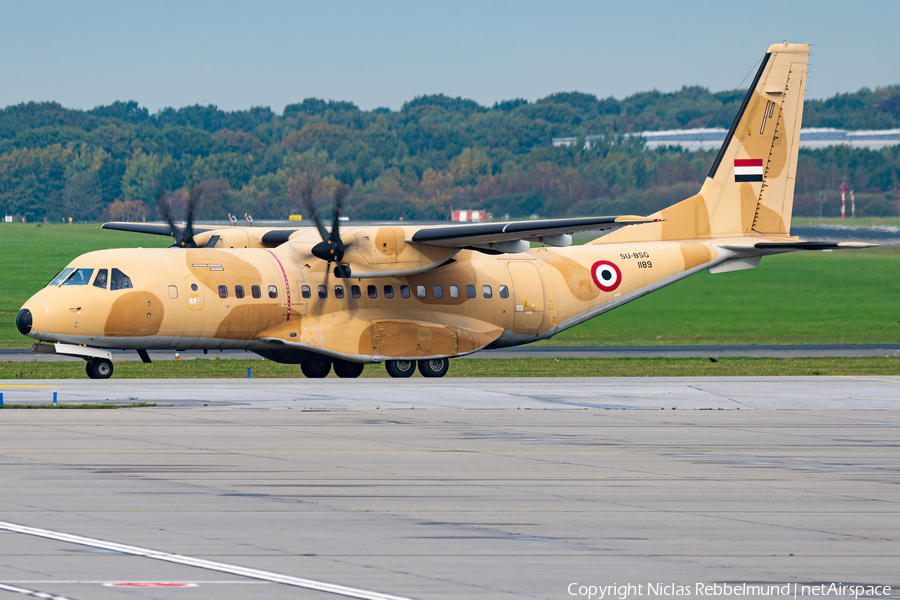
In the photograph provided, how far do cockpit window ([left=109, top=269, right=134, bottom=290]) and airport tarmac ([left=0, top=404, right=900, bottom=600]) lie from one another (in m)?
8.35

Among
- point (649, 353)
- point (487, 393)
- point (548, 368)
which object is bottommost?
point (649, 353)

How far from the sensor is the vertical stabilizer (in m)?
33.3

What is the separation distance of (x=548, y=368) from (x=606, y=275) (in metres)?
3.31

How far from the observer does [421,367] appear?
30359mm

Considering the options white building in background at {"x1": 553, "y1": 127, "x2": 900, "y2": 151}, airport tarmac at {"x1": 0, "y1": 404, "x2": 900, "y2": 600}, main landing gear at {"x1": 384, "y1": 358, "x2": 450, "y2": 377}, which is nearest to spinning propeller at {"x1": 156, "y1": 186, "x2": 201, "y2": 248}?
main landing gear at {"x1": 384, "y1": 358, "x2": 450, "y2": 377}

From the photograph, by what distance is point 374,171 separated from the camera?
5634 cm

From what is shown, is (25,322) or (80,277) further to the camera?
(80,277)

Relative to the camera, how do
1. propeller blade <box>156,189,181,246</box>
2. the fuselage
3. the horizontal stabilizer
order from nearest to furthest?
the fuselage < propeller blade <box>156,189,181,246</box> < the horizontal stabilizer

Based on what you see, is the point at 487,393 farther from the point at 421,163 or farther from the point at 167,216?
the point at 421,163

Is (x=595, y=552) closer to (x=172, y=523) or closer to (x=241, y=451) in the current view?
(x=172, y=523)

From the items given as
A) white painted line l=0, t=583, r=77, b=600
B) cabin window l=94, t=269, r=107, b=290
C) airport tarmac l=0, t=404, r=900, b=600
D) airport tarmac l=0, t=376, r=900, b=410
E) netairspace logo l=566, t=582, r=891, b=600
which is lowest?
airport tarmac l=0, t=376, r=900, b=410

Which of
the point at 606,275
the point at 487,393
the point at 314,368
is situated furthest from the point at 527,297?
the point at 487,393

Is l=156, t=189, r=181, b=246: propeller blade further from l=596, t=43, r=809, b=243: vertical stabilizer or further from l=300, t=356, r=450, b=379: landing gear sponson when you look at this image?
l=596, t=43, r=809, b=243: vertical stabilizer

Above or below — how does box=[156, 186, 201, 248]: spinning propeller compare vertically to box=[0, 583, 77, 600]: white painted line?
above
